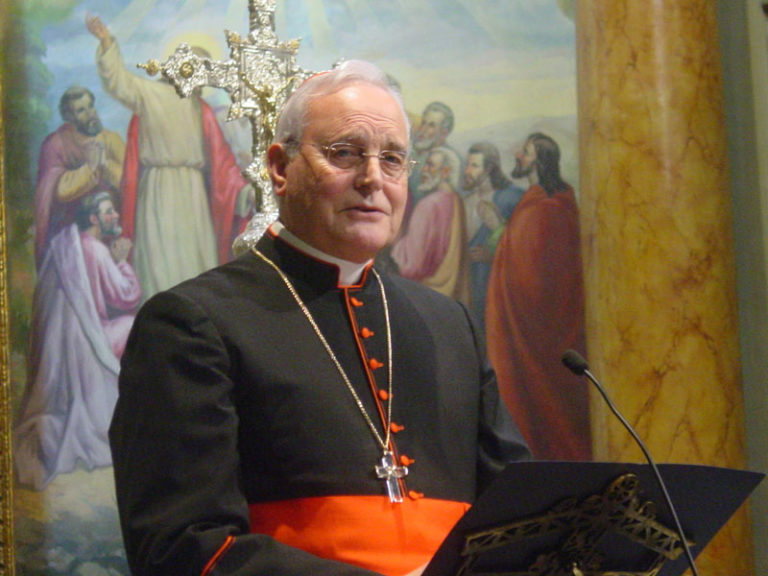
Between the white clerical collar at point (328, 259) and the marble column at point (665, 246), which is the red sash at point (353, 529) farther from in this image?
the marble column at point (665, 246)

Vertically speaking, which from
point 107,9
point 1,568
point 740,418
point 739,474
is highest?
point 107,9

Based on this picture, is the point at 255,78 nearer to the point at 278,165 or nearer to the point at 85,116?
the point at 85,116

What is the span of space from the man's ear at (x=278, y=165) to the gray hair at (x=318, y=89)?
2 centimetres

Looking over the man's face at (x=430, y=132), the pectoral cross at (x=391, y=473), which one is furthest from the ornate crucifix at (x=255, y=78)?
the pectoral cross at (x=391, y=473)

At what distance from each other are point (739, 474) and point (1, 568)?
10.9 ft

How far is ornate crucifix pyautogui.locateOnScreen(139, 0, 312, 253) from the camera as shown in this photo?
432 cm

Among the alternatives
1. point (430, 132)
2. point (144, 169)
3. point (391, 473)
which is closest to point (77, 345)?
point (144, 169)

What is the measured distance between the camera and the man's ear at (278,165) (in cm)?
278

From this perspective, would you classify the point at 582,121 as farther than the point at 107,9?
No

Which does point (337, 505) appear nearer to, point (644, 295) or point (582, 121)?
point (644, 295)

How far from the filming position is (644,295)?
14.4ft

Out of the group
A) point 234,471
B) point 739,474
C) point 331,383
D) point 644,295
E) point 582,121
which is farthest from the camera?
point 582,121

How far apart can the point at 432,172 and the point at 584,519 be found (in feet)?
12.1

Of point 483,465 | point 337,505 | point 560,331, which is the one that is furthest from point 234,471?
point 560,331
